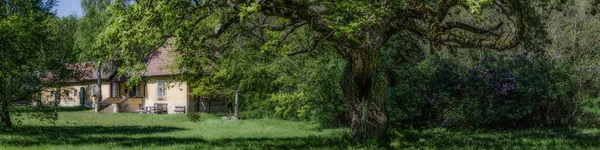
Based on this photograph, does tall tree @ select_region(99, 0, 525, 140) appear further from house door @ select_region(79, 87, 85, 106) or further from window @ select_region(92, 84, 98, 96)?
house door @ select_region(79, 87, 85, 106)

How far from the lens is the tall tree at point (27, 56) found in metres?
17.0

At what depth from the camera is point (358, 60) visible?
1256 centimetres

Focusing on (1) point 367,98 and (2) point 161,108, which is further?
(2) point 161,108

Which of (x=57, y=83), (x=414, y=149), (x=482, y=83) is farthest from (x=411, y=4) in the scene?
(x=57, y=83)

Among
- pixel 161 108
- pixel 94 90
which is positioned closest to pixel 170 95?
pixel 161 108

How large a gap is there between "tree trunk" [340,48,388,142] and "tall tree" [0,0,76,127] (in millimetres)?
11175

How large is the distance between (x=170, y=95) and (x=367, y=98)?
31.4 meters

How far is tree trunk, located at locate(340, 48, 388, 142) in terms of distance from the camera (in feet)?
41.8

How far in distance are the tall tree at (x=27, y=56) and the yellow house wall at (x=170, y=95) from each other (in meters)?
19.4

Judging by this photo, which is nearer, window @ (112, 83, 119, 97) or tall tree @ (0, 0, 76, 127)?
tall tree @ (0, 0, 76, 127)

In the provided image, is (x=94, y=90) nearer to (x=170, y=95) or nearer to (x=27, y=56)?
(x=170, y=95)


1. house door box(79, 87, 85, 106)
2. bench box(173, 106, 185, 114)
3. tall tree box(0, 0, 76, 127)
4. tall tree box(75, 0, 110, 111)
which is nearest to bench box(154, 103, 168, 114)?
bench box(173, 106, 185, 114)

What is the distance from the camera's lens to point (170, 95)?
4178cm

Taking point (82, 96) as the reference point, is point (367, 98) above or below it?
below
